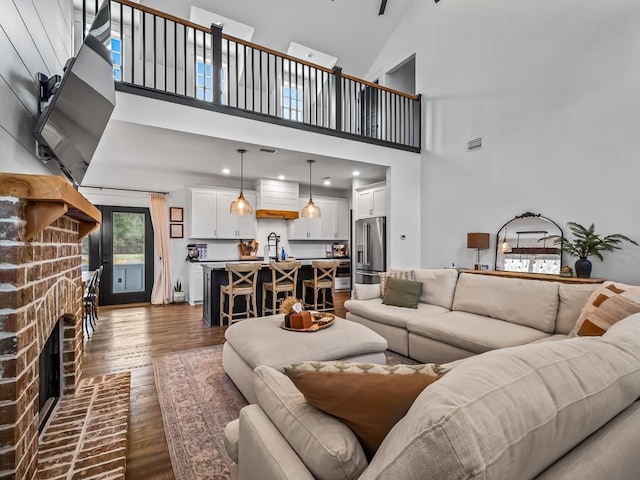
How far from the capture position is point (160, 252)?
668 centimetres

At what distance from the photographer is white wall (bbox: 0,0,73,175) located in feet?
4.38

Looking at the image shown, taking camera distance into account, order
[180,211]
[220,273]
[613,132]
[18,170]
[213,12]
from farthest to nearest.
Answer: [180,211] → [213,12] → [220,273] → [613,132] → [18,170]

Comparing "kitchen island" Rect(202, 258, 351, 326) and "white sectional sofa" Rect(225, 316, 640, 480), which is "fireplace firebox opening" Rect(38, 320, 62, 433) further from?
"kitchen island" Rect(202, 258, 351, 326)

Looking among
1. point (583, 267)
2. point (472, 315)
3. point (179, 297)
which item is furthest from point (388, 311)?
point (179, 297)

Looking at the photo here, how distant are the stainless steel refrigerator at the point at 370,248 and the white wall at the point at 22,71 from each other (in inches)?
190

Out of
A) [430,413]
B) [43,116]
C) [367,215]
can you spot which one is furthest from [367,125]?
[430,413]

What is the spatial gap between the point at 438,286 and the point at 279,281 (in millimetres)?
2493

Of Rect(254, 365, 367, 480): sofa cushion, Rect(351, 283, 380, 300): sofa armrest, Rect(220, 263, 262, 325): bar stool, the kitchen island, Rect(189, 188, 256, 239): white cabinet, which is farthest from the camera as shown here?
Rect(189, 188, 256, 239): white cabinet

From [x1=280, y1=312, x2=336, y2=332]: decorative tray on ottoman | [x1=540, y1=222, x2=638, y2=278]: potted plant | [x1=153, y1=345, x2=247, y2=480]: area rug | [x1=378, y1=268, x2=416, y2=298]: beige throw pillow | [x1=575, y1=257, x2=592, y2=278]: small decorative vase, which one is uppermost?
[x1=540, y1=222, x2=638, y2=278]: potted plant

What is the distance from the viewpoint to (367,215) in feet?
21.1

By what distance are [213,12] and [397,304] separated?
601 centimetres

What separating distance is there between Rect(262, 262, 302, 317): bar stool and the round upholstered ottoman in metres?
2.15

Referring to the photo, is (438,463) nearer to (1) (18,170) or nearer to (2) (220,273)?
(1) (18,170)

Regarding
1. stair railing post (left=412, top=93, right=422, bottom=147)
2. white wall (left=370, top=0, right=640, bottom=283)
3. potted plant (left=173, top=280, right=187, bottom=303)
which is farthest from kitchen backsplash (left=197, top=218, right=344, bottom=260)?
stair railing post (left=412, top=93, right=422, bottom=147)
